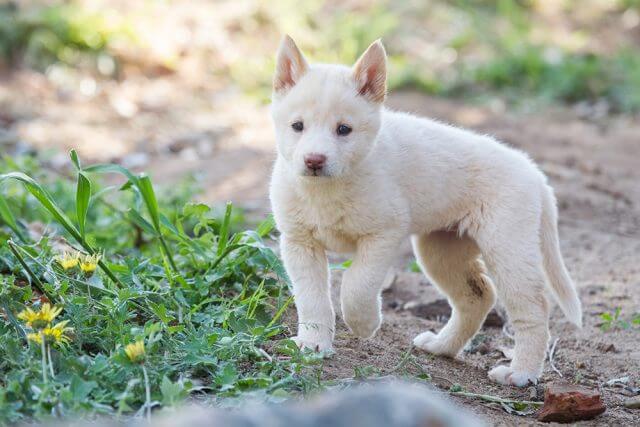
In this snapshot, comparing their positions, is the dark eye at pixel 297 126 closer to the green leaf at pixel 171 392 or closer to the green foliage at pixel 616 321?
the green leaf at pixel 171 392

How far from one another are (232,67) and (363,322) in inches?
285

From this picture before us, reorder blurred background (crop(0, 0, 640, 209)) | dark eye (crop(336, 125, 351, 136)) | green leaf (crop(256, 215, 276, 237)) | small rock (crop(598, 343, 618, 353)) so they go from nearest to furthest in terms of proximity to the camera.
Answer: dark eye (crop(336, 125, 351, 136))
green leaf (crop(256, 215, 276, 237))
small rock (crop(598, 343, 618, 353))
blurred background (crop(0, 0, 640, 209))

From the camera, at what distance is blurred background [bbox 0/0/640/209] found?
905 centimetres

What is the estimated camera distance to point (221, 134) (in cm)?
934

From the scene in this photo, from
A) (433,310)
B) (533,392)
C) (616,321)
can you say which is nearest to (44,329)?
(533,392)

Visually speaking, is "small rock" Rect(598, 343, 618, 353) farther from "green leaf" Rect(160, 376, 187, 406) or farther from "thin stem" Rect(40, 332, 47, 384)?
"thin stem" Rect(40, 332, 47, 384)

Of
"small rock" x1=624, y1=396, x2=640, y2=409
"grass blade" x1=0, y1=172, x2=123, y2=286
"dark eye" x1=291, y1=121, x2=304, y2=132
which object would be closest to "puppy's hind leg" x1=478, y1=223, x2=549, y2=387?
"small rock" x1=624, y1=396, x2=640, y2=409

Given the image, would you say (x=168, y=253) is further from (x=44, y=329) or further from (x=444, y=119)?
(x=444, y=119)

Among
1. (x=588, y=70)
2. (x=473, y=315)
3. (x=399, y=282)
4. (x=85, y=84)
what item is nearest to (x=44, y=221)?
(x=399, y=282)

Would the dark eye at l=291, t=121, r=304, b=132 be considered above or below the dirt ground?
above

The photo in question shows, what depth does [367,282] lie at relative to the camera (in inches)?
161

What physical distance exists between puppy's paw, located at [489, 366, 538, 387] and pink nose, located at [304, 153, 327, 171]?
1.33 meters

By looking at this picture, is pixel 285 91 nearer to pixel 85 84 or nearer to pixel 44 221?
pixel 44 221

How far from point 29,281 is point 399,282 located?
8.66 feet
